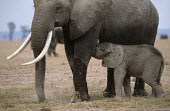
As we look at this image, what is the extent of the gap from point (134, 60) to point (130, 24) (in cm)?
97

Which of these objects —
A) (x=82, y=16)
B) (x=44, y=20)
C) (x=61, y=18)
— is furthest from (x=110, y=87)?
(x=44, y=20)

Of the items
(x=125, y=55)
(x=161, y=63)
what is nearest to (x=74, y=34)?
(x=125, y=55)

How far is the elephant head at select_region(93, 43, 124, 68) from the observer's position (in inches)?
415

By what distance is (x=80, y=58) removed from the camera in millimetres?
10281

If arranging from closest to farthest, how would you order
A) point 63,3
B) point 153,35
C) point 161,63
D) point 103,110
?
point 103,110
point 63,3
point 161,63
point 153,35

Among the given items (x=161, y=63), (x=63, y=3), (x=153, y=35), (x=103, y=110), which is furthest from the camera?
(x=153, y=35)

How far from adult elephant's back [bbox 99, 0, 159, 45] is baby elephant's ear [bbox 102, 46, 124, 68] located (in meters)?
0.48

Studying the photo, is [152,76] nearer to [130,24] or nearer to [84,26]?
[130,24]

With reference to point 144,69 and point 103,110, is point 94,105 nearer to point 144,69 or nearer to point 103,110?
point 103,110

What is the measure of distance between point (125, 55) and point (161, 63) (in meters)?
0.80

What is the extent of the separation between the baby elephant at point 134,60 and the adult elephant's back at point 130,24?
0.45 meters

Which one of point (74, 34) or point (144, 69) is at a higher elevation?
point (74, 34)

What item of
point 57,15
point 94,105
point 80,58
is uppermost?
point 57,15

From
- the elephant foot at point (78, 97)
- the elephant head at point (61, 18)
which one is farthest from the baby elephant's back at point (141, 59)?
the elephant foot at point (78, 97)
